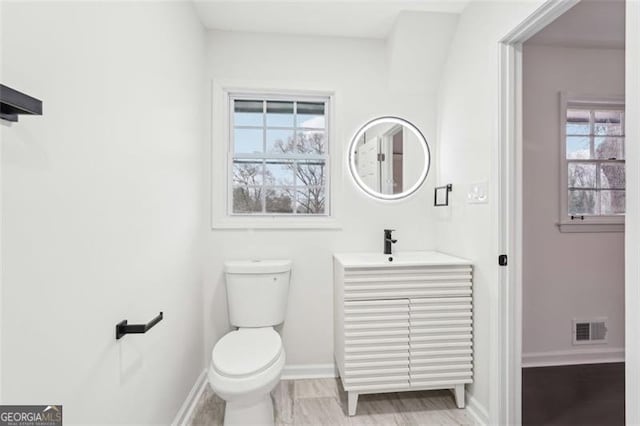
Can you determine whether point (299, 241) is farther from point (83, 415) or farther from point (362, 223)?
point (83, 415)

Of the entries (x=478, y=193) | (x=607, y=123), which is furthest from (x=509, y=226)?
(x=607, y=123)

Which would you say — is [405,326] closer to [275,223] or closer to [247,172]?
[275,223]

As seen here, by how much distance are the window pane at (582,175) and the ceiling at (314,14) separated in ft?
4.85

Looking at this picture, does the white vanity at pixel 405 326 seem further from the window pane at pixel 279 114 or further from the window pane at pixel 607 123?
the window pane at pixel 607 123

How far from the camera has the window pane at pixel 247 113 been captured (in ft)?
8.02

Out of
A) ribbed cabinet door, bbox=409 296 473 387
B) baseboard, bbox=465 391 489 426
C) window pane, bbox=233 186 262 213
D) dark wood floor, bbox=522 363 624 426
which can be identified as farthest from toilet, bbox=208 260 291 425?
dark wood floor, bbox=522 363 624 426

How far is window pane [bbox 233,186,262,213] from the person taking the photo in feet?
8.04

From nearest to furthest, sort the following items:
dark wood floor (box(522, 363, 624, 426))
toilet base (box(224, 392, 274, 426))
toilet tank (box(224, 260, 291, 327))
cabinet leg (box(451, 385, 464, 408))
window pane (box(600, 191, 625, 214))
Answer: toilet base (box(224, 392, 274, 426)) < dark wood floor (box(522, 363, 624, 426)) < cabinet leg (box(451, 385, 464, 408)) < toilet tank (box(224, 260, 291, 327)) < window pane (box(600, 191, 625, 214))

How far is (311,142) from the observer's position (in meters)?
2.50

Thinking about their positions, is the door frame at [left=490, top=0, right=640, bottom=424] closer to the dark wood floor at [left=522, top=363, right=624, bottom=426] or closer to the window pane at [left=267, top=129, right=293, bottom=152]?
the dark wood floor at [left=522, top=363, right=624, bottom=426]

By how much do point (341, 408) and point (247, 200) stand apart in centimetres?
151

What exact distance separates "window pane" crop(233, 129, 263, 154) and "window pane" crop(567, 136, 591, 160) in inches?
92.5

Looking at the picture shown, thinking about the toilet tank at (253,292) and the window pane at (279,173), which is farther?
the window pane at (279,173)

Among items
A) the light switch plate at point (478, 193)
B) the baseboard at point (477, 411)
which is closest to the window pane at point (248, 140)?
the light switch plate at point (478, 193)
